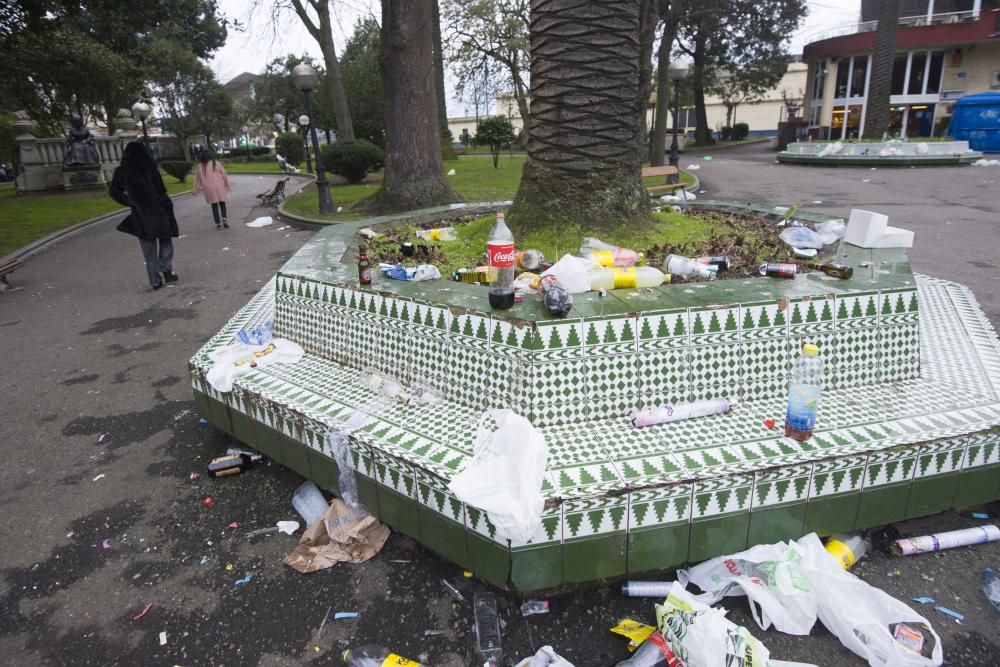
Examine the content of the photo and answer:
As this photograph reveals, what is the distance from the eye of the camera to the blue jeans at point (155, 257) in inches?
320

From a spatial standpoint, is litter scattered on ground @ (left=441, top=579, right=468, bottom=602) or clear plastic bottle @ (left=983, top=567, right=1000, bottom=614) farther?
litter scattered on ground @ (left=441, top=579, right=468, bottom=602)

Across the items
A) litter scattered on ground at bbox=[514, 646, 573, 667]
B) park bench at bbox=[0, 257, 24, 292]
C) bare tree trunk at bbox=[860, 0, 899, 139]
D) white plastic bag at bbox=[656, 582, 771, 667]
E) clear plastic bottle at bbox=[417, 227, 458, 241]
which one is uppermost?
bare tree trunk at bbox=[860, 0, 899, 139]

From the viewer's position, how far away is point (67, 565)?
2.89 m

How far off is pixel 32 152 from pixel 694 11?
104ft

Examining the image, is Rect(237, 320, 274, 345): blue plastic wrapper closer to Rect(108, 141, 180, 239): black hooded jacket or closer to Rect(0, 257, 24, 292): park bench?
Rect(108, 141, 180, 239): black hooded jacket

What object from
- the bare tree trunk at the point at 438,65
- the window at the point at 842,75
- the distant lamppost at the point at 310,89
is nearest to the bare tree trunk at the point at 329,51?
the bare tree trunk at the point at 438,65

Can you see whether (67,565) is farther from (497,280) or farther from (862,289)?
(862,289)

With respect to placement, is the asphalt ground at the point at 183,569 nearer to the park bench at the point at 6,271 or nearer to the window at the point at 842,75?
the park bench at the point at 6,271

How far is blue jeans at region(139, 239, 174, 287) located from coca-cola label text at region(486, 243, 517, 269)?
681 centimetres

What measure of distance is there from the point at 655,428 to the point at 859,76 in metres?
43.8

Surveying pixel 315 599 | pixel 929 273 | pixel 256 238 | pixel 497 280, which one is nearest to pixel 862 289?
pixel 497 280

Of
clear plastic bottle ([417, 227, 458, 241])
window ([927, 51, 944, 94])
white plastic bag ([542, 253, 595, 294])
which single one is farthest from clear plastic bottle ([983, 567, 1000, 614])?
window ([927, 51, 944, 94])

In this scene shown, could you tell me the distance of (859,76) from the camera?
37.0m

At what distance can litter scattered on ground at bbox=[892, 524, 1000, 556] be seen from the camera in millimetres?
2693
